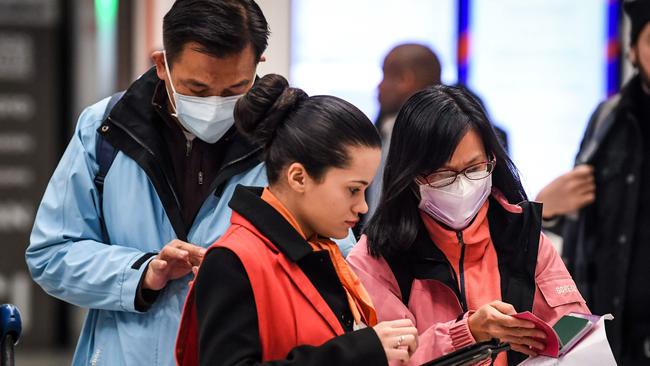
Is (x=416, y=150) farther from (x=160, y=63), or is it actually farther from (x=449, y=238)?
(x=160, y=63)

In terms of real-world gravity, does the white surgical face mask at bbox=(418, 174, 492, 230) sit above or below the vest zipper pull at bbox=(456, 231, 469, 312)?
above

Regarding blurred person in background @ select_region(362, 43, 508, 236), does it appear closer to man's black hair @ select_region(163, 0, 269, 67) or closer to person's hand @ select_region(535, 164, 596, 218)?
person's hand @ select_region(535, 164, 596, 218)

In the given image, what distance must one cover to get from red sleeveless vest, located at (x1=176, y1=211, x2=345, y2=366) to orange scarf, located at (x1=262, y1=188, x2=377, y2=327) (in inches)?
2.7

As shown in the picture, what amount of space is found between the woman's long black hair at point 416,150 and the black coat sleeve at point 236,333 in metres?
0.52

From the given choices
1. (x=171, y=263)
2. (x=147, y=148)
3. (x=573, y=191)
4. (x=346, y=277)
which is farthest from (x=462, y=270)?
(x=573, y=191)

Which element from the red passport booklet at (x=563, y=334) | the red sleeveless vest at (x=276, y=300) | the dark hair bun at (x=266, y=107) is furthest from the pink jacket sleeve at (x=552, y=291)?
the dark hair bun at (x=266, y=107)

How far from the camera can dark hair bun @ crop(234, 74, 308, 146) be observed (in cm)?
209

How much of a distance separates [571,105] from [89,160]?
5.23 metres

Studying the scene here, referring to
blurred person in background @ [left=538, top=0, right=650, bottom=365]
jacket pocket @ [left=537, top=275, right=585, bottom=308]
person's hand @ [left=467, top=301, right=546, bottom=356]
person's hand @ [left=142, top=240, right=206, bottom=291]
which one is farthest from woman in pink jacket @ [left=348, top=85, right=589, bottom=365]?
blurred person in background @ [left=538, top=0, right=650, bottom=365]

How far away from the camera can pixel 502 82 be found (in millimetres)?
7191

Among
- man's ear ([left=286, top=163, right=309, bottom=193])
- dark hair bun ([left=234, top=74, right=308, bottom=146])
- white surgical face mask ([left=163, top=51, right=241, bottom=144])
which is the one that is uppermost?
dark hair bun ([left=234, top=74, right=308, bottom=146])

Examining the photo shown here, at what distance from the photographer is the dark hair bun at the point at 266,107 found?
209cm

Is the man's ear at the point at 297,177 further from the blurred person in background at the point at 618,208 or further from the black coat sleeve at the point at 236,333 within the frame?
the blurred person in background at the point at 618,208

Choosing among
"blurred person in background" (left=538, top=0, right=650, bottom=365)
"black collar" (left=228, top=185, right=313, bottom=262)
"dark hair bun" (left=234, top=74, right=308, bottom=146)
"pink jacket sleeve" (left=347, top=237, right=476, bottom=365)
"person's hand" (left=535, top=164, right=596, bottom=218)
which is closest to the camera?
"black collar" (left=228, top=185, right=313, bottom=262)
